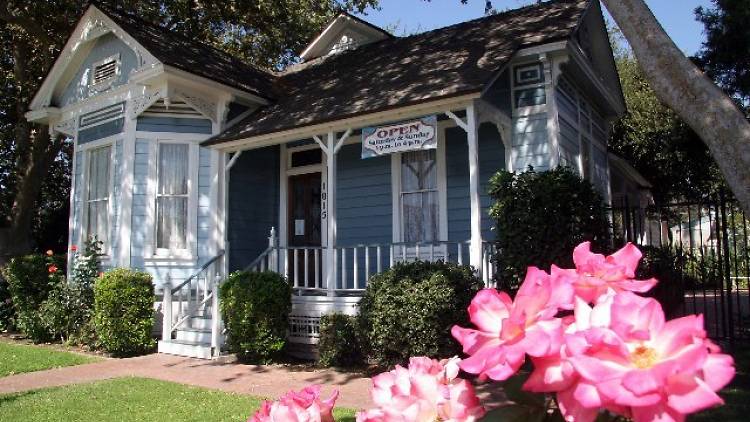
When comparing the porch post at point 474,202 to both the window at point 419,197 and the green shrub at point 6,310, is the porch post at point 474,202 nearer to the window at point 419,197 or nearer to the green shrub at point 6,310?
the window at point 419,197

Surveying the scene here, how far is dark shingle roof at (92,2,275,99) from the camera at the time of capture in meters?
11.6

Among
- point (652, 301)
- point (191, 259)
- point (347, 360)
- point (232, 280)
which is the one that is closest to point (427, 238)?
point (347, 360)

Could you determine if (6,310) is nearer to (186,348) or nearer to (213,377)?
(186,348)

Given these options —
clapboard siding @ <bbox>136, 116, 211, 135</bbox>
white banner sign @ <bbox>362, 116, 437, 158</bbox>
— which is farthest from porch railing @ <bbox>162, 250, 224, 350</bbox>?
white banner sign @ <bbox>362, 116, 437, 158</bbox>

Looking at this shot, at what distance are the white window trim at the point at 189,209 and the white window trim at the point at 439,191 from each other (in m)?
3.98

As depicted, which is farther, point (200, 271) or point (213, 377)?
point (200, 271)

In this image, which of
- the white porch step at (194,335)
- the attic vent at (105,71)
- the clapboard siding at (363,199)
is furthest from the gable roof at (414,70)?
the white porch step at (194,335)

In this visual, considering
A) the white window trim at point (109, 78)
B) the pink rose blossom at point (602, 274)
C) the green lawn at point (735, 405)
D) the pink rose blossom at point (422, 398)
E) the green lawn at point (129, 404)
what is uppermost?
the white window trim at point (109, 78)

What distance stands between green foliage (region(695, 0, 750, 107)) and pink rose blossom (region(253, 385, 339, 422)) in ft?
49.2

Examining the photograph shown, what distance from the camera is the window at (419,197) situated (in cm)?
1083

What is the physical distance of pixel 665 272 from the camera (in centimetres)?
1059

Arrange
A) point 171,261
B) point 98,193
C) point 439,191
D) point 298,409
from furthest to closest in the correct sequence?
point 98,193 → point 171,261 → point 439,191 → point 298,409

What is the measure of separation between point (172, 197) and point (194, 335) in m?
3.10

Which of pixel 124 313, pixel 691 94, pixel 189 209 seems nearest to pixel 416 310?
pixel 691 94
